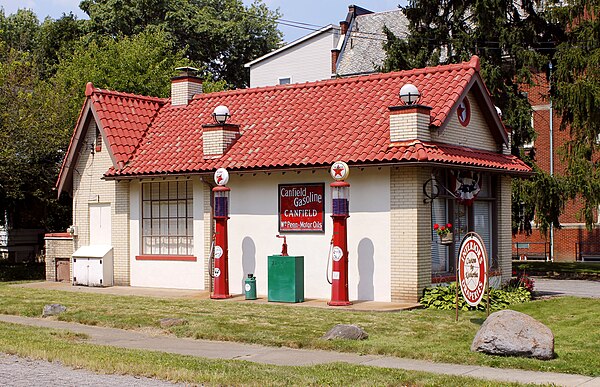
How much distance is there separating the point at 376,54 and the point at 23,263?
84.3ft

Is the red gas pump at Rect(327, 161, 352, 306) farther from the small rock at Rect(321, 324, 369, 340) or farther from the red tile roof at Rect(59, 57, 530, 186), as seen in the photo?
the small rock at Rect(321, 324, 369, 340)

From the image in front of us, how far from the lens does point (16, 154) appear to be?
27.9 metres

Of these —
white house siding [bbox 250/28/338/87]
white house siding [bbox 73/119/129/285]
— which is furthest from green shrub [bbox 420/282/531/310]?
white house siding [bbox 250/28/338/87]

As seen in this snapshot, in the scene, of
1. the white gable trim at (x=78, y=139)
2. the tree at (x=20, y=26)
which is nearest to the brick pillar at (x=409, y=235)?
the white gable trim at (x=78, y=139)

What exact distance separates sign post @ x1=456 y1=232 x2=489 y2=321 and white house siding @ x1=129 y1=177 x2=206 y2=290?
8421 mm

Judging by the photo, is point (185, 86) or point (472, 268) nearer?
point (472, 268)

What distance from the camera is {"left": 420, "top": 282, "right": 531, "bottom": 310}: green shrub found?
1888cm

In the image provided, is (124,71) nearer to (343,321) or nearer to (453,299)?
(453,299)

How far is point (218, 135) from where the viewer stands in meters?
22.7

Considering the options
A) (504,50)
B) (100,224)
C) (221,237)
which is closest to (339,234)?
(221,237)

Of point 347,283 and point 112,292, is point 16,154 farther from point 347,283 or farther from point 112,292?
point 347,283

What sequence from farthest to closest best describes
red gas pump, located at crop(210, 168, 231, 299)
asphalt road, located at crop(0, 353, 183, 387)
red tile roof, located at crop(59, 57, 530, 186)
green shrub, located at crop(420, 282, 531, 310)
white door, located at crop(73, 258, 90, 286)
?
white door, located at crop(73, 258, 90, 286)
red gas pump, located at crop(210, 168, 231, 299)
red tile roof, located at crop(59, 57, 530, 186)
green shrub, located at crop(420, 282, 531, 310)
asphalt road, located at crop(0, 353, 183, 387)

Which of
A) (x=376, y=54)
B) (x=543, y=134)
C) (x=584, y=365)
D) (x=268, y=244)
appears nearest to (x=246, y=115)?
(x=268, y=244)

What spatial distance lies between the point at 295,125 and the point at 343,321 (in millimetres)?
7287
